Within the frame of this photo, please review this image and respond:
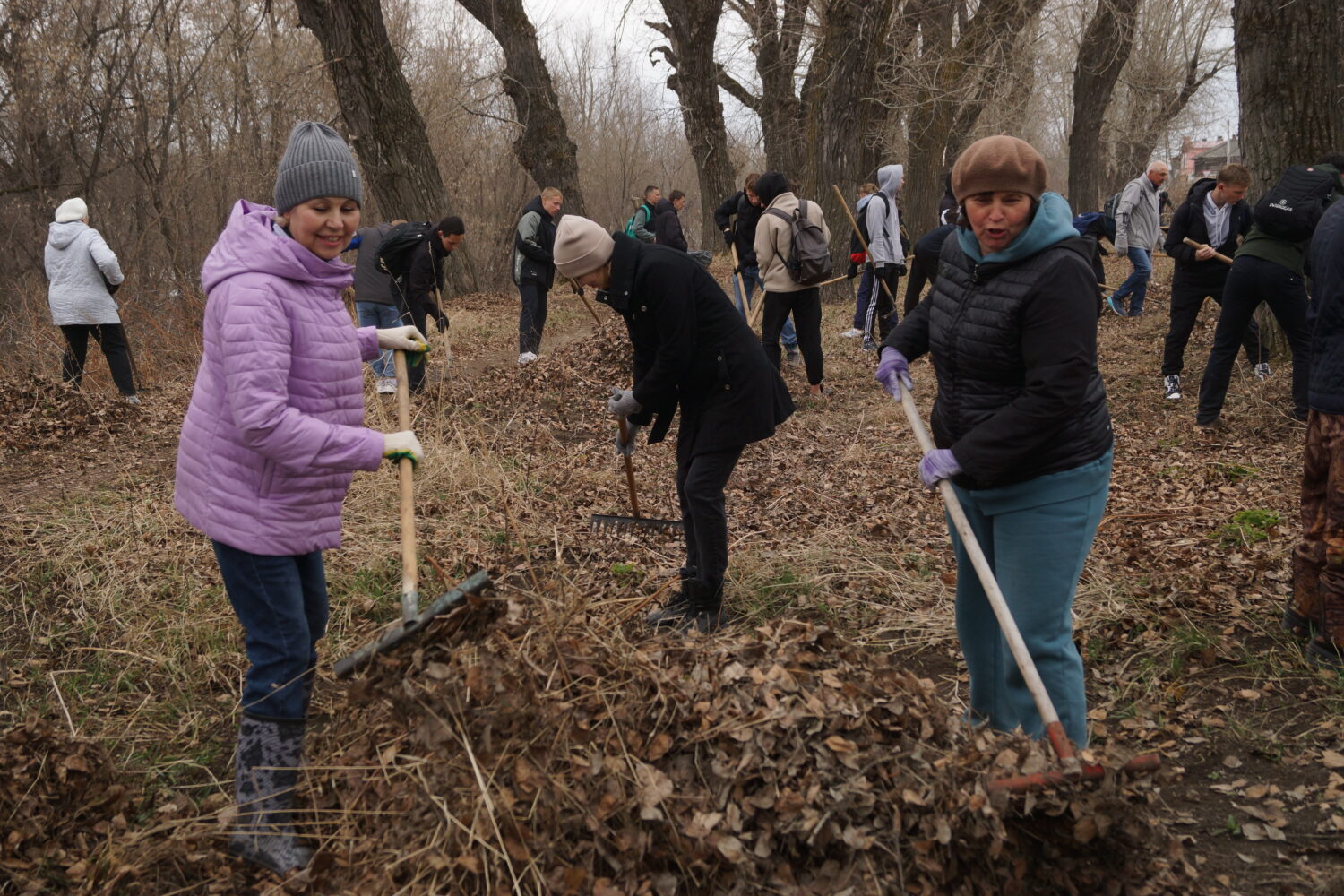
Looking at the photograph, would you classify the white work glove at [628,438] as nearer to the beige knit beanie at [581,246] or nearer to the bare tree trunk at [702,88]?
the beige knit beanie at [581,246]

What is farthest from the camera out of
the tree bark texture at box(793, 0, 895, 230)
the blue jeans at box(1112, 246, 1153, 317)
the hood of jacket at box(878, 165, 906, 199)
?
the tree bark texture at box(793, 0, 895, 230)

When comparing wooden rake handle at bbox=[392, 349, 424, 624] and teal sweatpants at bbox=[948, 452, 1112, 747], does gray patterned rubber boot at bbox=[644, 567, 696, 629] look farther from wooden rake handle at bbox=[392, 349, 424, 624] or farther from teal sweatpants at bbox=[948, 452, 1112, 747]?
teal sweatpants at bbox=[948, 452, 1112, 747]

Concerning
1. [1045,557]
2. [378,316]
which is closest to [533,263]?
[378,316]

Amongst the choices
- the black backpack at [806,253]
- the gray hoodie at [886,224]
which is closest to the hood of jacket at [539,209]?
the black backpack at [806,253]

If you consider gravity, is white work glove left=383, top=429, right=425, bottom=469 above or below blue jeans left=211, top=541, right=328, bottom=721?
above

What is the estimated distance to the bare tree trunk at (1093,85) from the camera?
656 inches

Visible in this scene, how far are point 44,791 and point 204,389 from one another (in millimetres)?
1367

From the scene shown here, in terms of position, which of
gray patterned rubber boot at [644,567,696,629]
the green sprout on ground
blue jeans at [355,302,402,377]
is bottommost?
the green sprout on ground

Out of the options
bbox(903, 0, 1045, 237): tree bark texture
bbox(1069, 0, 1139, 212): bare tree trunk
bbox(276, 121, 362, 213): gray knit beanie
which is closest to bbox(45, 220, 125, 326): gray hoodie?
bbox(276, 121, 362, 213): gray knit beanie

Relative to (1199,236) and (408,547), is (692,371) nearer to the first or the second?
(408,547)

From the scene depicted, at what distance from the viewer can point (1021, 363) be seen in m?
2.59

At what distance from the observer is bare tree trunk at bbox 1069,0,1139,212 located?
656 inches

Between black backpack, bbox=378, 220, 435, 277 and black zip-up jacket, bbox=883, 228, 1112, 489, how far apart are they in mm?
6415

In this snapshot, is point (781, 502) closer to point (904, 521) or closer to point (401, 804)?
point (904, 521)
